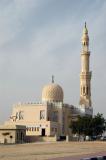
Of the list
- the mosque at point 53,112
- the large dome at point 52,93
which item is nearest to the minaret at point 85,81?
the mosque at point 53,112

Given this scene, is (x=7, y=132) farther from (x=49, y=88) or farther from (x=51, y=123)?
(x=49, y=88)

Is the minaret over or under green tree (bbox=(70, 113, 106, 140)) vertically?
over

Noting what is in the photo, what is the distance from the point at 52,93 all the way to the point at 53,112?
10.4 ft

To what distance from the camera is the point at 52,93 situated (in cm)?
6981

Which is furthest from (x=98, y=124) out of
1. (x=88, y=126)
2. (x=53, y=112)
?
(x=53, y=112)

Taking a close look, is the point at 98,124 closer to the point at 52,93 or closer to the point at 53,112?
the point at 53,112

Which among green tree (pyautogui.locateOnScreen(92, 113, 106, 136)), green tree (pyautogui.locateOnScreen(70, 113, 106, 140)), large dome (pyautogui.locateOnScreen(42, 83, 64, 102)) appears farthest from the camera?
large dome (pyautogui.locateOnScreen(42, 83, 64, 102))

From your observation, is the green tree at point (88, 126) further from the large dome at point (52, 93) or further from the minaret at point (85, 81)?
the minaret at point (85, 81)

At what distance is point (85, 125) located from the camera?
6278 cm

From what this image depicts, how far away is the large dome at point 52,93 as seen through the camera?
69781 millimetres

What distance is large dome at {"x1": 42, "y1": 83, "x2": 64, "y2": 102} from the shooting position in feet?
229

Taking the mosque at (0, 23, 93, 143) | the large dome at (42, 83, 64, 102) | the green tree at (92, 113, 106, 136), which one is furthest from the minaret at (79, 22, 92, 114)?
the green tree at (92, 113, 106, 136)

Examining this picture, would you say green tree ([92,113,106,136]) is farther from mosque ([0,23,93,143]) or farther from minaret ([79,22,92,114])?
minaret ([79,22,92,114])

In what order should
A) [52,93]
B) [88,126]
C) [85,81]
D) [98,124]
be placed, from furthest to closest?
[85,81] → [52,93] → [98,124] → [88,126]
